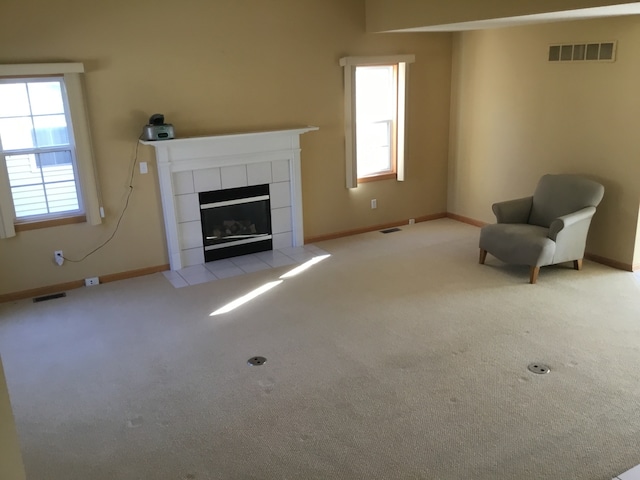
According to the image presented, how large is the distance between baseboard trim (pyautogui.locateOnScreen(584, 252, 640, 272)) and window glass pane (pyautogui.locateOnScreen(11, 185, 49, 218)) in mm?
5140

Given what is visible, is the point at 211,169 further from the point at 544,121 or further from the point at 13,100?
the point at 544,121

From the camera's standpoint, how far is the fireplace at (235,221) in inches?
226

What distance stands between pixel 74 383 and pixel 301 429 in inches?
61.9

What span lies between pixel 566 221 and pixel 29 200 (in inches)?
184

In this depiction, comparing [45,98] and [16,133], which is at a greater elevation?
[45,98]

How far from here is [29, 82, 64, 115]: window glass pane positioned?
4758 millimetres

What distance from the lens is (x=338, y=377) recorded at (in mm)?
3590

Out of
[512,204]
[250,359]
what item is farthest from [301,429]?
[512,204]

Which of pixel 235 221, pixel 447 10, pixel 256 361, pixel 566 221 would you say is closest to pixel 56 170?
pixel 235 221

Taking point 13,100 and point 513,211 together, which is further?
point 513,211

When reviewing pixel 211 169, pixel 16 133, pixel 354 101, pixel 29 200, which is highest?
pixel 354 101

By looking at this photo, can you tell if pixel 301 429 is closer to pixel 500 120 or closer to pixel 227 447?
pixel 227 447

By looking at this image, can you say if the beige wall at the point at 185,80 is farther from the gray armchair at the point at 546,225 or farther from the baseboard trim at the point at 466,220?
the gray armchair at the point at 546,225

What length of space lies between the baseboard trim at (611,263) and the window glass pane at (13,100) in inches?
210
